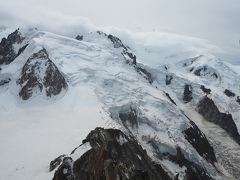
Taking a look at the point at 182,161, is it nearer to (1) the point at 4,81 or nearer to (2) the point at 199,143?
(2) the point at 199,143

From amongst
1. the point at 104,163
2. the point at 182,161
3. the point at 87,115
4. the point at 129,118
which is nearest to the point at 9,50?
the point at 129,118

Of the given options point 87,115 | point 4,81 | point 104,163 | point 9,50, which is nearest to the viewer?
point 104,163

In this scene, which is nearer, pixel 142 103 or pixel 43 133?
pixel 43 133

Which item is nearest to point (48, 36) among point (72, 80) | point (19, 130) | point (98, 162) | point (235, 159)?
point (72, 80)

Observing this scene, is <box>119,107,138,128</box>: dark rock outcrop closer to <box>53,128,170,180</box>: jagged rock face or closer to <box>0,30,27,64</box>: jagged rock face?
<box>53,128,170,180</box>: jagged rock face

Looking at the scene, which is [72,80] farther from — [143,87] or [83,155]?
[83,155]

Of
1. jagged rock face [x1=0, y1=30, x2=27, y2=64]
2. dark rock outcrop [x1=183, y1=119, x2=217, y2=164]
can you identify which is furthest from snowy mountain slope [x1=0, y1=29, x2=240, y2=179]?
jagged rock face [x1=0, y1=30, x2=27, y2=64]

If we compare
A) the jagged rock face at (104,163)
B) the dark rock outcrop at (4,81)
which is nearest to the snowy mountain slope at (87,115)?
the dark rock outcrop at (4,81)
